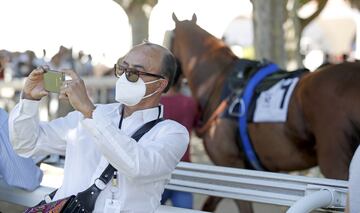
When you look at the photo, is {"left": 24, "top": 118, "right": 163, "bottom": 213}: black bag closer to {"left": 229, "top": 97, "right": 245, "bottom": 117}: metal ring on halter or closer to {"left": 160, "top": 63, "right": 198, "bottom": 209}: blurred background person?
{"left": 160, "top": 63, "right": 198, "bottom": 209}: blurred background person

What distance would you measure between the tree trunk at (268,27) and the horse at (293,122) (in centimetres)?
145

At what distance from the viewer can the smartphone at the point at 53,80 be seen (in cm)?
256

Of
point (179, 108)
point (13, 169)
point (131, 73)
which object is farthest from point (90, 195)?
point (179, 108)

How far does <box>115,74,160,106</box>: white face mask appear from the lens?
2578 mm

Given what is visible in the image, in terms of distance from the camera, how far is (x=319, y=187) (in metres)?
2.77

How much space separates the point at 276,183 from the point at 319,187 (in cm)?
43

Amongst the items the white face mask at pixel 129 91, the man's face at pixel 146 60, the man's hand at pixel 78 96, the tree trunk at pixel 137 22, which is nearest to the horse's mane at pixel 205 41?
the man's face at pixel 146 60

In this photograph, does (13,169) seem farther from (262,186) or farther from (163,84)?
(262,186)

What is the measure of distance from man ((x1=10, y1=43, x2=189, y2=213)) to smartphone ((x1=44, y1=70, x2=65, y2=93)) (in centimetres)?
5

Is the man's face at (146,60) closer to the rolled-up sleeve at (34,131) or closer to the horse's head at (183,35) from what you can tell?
the rolled-up sleeve at (34,131)

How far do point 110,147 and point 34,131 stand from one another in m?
0.72

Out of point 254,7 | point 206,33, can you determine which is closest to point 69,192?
point 206,33

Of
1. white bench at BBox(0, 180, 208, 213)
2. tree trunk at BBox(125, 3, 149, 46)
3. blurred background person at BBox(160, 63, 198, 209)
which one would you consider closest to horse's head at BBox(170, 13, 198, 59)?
blurred background person at BBox(160, 63, 198, 209)

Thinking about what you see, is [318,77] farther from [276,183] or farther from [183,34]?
→ [183,34]
